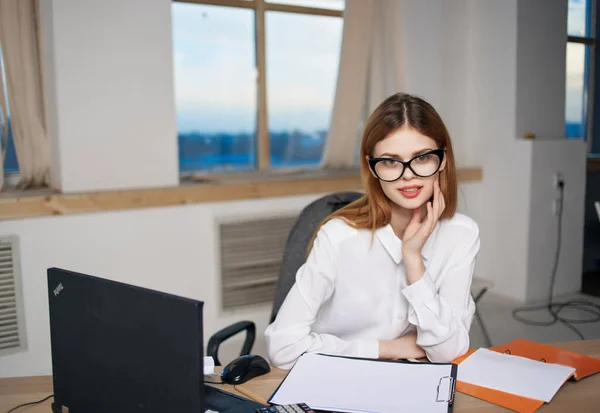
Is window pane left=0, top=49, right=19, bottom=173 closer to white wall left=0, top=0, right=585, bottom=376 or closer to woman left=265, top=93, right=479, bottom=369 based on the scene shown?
white wall left=0, top=0, right=585, bottom=376

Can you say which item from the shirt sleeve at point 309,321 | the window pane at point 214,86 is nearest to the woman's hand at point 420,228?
the shirt sleeve at point 309,321

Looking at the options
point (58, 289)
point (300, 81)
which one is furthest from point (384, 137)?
point (300, 81)

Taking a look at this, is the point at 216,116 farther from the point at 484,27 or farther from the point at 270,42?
the point at 484,27

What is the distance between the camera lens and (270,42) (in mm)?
3646

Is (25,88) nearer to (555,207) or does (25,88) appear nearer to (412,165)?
(412,165)

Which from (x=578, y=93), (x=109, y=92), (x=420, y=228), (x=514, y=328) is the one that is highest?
(x=578, y=93)

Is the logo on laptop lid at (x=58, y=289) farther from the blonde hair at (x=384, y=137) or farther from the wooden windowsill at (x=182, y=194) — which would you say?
the wooden windowsill at (x=182, y=194)

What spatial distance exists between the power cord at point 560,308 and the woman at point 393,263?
2170mm

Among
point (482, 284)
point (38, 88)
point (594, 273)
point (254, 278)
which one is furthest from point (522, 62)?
point (38, 88)

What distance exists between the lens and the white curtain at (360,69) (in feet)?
12.1

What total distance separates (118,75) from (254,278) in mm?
1235

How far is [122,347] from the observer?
2.89ft

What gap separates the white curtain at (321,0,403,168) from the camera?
3.68 meters

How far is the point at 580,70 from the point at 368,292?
432cm
